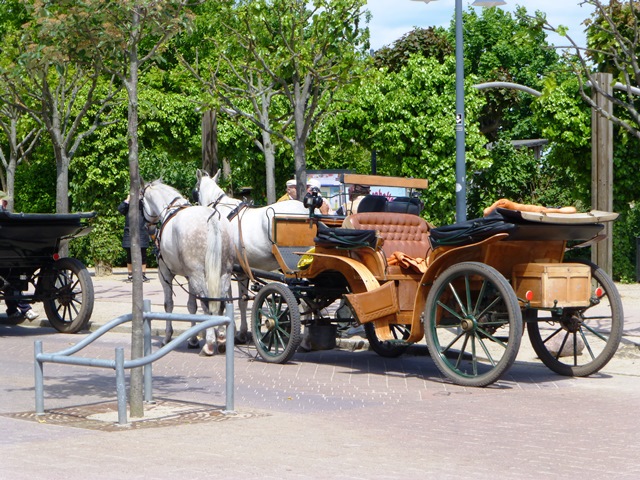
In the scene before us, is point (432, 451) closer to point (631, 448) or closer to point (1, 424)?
point (631, 448)

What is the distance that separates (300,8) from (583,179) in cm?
914

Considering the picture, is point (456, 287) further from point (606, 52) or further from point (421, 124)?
point (421, 124)

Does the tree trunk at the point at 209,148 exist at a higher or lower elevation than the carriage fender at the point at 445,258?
higher

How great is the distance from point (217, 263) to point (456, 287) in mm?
3266

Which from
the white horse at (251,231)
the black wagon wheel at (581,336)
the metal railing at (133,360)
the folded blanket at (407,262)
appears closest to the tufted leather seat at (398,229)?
the folded blanket at (407,262)

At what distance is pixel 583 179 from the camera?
2423 cm

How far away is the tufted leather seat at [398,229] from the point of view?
38.7 feet

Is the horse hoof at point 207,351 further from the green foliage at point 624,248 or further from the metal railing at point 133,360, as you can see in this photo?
the green foliage at point 624,248

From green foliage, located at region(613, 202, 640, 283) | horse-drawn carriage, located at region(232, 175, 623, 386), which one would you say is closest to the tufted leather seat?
horse-drawn carriage, located at region(232, 175, 623, 386)

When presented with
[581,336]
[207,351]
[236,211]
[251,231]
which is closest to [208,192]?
[236,211]

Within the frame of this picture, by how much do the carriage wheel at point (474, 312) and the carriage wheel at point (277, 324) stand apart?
1709 mm

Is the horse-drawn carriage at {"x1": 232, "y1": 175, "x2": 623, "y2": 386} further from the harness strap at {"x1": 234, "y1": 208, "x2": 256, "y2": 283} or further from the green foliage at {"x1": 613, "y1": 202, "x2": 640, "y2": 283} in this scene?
the green foliage at {"x1": 613, "y1": 202, "x2": 640, "y2": 283}

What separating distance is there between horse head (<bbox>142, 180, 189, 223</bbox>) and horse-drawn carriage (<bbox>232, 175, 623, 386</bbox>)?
199 centimetres

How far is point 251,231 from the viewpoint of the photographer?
13836mm
